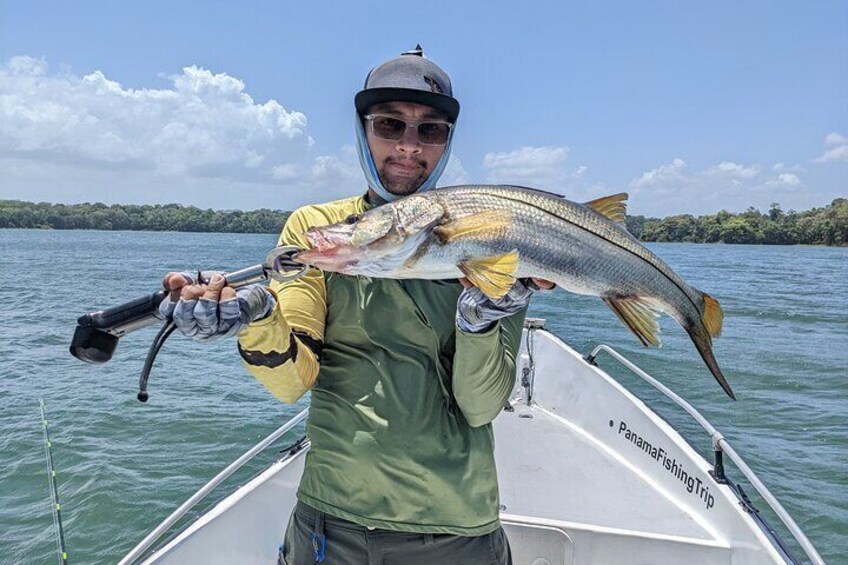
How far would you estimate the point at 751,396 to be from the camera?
1230 centimetres

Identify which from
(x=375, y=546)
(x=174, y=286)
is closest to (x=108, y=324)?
(x=174, y=286)

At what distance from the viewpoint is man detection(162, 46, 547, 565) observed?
220 centimetres

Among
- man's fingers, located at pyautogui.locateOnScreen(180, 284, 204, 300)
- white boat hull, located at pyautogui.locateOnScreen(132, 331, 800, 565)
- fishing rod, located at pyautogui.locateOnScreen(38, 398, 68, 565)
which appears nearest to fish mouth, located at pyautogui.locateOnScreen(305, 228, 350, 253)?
man's fingers, located at pyautogui.locateOnScreen(180, 284, 204, 300)

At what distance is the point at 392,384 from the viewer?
2320 mm

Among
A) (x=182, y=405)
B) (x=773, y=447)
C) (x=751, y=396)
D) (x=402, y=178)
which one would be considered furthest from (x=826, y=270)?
(x=402, y=178)

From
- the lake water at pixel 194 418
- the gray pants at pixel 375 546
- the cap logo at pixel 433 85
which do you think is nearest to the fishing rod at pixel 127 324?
the gray pants at pixel 375 546

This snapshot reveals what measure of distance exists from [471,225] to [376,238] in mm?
361

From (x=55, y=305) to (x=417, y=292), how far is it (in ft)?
77.6

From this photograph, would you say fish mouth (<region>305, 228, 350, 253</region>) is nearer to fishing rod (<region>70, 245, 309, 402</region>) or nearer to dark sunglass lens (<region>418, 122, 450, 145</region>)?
fishing rod (<region>70, 245, 309, 402</region>)

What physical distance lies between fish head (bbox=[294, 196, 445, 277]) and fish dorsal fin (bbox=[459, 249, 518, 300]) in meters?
0.22

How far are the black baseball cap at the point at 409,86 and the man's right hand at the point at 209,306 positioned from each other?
3.25 feet

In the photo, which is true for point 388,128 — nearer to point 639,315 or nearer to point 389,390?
point 389,390

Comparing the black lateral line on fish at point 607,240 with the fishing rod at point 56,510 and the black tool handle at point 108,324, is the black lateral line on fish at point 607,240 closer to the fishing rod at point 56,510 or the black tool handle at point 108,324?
the black tool handle at point 108,324

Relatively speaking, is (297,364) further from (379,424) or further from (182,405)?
(182,405)
